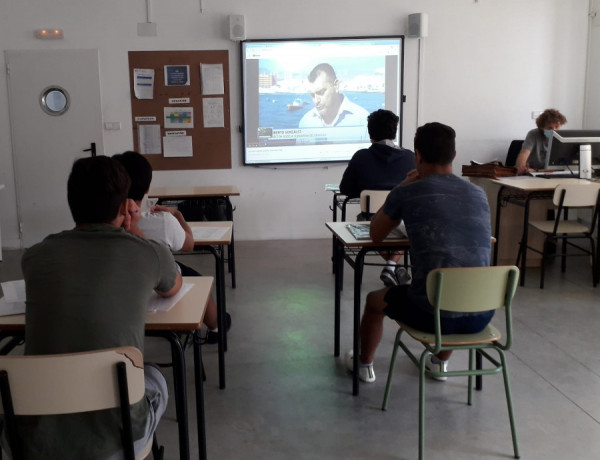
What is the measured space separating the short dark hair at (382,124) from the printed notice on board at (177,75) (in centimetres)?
285

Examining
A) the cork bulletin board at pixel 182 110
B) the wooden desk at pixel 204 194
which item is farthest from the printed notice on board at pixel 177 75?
the wooden desk at pixel 204 194

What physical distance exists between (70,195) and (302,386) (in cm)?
174

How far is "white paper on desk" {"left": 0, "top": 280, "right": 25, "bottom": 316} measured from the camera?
1.87m

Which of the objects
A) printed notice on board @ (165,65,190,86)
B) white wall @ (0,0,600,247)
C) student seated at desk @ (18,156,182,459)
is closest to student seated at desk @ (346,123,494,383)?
student seated at desk @ (18,156,182,459)

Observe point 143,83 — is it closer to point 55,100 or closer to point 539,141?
point 55,100

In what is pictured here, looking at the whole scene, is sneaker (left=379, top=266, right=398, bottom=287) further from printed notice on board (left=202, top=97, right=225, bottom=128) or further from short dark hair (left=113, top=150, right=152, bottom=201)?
printed notice on board (left=202, top=97, right=225, bottom=128)

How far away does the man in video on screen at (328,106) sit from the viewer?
6.42 metres

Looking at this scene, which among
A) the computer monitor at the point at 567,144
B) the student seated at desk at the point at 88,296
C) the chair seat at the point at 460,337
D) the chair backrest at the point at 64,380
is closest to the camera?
the chair backrest at the point at 64,380

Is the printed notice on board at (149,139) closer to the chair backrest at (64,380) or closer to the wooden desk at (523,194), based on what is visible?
the wooden desk at (523,194)

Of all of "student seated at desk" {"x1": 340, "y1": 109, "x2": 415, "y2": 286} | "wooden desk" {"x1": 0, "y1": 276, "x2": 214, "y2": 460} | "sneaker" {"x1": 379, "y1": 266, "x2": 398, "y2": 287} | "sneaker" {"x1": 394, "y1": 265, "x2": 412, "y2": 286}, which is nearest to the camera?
"wooden desk" {"x1": 0, "y1": 276, "x2": 214, "y2": 460}

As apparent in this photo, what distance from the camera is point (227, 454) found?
2.34 m

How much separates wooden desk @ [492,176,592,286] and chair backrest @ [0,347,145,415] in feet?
12.6

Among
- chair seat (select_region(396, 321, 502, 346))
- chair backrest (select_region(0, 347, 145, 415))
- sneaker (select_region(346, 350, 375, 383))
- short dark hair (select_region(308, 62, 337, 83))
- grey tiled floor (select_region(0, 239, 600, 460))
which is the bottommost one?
grey tiled floor (select_region(0, 239, 600, 460))

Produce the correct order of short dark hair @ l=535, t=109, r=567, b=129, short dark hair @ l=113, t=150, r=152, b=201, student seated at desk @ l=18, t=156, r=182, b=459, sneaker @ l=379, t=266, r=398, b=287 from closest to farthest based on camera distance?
student seated at desk @ l=18, t=156, r=182, b=459 < short dark hair @ l=113, t=150, r=152, b=201 < sneaker @ l=379, t=266, r=398, b=287 < short dark hair @ l=535, t=109, r=567, b=129
